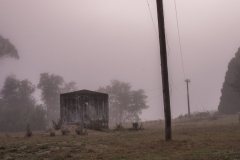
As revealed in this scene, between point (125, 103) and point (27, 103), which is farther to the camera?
point (125, 103)

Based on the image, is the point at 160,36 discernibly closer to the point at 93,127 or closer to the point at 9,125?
the point at 93,127

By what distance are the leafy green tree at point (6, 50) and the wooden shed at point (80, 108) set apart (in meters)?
33.2

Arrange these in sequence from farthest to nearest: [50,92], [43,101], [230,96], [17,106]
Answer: [43,101] → [50,92] → [17,106] → [230,96]

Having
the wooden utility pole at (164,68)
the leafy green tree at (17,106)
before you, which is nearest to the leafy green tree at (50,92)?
the leafy green tree at (17,106)

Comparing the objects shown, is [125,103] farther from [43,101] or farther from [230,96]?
[230,96]

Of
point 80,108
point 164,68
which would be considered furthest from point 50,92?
point 164,68

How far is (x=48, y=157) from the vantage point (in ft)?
34.3

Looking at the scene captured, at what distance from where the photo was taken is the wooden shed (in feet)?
92.4

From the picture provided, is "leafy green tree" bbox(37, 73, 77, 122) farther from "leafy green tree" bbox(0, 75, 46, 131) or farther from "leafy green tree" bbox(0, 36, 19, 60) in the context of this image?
"leafy green tree" bbox(0, 36, 19, 60)

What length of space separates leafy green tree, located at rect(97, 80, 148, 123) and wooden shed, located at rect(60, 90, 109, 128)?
152 feet

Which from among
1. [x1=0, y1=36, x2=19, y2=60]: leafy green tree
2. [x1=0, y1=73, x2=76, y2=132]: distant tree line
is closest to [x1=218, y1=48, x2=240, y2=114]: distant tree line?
[x1=0, y1=73, x2=76, y2=132]: distant tree line

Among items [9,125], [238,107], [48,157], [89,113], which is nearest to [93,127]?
[89,113]

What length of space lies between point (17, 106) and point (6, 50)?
1226cm

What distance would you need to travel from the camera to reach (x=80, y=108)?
92.8 ft
